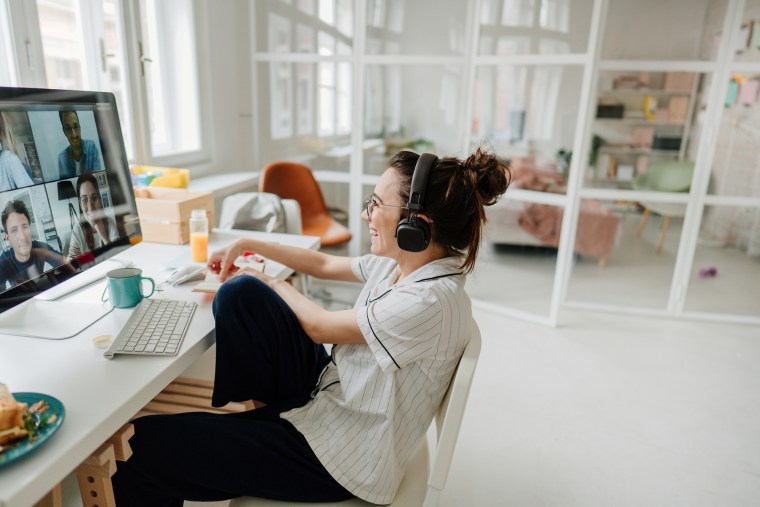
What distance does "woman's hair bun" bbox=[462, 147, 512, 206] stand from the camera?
42.3 inches

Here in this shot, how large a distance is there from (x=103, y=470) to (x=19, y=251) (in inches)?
19.2

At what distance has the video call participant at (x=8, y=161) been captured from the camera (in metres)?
1.00

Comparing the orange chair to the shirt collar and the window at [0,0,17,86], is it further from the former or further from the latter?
the shirt collar

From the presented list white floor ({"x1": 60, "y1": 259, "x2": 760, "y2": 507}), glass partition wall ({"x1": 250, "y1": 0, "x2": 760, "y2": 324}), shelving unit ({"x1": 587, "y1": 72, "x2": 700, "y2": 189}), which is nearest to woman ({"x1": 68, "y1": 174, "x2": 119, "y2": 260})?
white floor ({"x1": 60, "y1": 259, "x2": 760, "y2": 507})

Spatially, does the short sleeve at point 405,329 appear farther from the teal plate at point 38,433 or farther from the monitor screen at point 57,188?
the monitor screen at point 57,188

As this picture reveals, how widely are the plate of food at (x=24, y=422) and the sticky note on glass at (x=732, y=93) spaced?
3.53 m

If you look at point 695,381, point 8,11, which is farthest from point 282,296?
point 695,381

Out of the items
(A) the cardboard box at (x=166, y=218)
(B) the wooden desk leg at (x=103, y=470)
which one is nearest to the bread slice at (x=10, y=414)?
(B) the wooden desk leg at (x=103, y=470)

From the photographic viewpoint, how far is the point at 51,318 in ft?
3.82

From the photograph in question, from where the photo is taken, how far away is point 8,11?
1798 millimetres

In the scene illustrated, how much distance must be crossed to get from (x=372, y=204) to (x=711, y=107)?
2.78m

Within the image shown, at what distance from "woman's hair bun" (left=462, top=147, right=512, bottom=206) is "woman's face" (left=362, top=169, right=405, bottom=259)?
17 centimetres

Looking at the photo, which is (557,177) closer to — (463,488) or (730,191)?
(730,191)

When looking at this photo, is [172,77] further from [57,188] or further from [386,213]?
[386,213]
